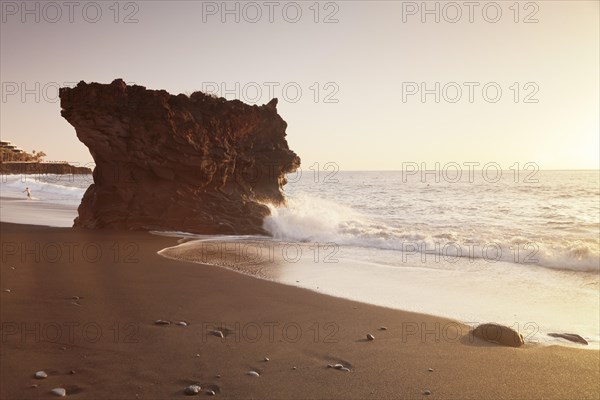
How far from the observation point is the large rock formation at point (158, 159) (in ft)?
45.8

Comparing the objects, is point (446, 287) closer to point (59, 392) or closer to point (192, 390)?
point (192, 390)

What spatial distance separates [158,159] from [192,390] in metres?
11.7

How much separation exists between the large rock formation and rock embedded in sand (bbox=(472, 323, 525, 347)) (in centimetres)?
1043

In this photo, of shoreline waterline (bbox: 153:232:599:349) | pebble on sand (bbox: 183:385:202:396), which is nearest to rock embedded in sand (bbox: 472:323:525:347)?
shoreline waterline (bbox: 153:232:599:349)

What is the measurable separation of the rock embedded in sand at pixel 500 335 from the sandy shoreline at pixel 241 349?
18 cm

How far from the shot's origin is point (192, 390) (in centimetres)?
347

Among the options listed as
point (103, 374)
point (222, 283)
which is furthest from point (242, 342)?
point (222, 283)

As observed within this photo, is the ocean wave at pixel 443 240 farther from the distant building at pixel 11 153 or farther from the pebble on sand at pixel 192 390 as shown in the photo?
the distant building at pixel 11 153

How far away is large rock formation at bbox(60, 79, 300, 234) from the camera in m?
14.0

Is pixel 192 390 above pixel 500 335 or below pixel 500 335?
above

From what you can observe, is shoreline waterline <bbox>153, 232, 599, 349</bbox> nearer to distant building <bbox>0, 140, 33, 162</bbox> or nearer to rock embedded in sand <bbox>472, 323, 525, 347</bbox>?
rock embedded in sand <bbox>472, 323, 525, 347</bbox>

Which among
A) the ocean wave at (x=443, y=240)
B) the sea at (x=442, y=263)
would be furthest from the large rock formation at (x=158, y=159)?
the ocean wave at (x=443, y=240)

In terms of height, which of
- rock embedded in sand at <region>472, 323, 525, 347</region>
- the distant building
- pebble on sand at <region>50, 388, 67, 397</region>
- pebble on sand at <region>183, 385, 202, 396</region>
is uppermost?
the distant building

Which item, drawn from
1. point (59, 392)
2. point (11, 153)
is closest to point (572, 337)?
point (59, 392)
